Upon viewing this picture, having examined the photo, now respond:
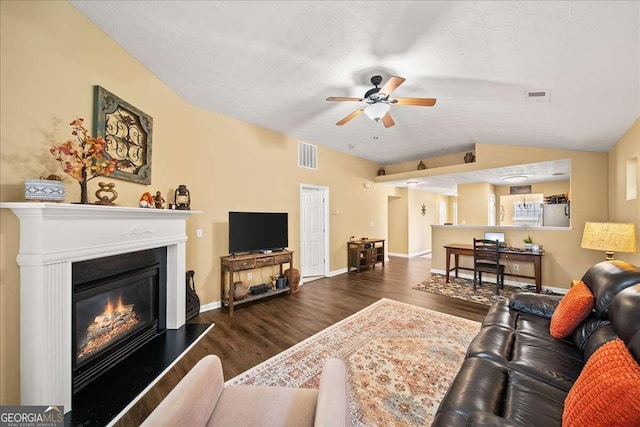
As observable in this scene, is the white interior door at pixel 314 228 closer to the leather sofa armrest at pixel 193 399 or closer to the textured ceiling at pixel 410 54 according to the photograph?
the textured ceiling at pixel 410 54

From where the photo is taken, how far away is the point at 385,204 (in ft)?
23.7

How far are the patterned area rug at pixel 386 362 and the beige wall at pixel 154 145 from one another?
177 cm

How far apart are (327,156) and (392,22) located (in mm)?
3610

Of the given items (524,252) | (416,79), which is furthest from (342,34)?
(524,252)

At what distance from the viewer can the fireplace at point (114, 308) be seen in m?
1.90

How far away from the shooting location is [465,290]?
436 centimetres

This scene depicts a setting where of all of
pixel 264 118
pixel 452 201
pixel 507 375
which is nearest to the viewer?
pixel 507 375

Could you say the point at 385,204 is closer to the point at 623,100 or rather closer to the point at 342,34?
the point at 623,100

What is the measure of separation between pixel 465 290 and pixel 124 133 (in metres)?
5.44

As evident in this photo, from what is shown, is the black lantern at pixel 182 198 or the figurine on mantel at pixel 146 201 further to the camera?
the black lantern at pixel 182 198

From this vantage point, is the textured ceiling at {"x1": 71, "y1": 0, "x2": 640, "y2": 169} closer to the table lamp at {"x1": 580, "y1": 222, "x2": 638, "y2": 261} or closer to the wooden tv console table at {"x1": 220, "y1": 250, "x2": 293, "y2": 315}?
the table lamp at {"x1": 580, "y1": 222, "x2": 638, "y2": 261}

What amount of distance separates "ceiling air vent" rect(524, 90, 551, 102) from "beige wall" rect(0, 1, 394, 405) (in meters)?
3.50

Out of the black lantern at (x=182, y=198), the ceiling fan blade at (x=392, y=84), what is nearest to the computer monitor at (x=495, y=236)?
the ceiling fan blade at (x=392, y=84)

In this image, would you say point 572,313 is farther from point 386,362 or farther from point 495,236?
point 495,236
